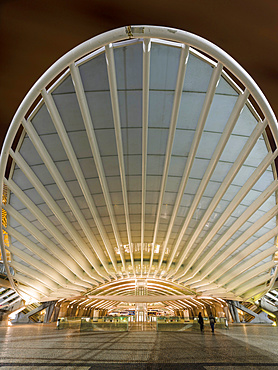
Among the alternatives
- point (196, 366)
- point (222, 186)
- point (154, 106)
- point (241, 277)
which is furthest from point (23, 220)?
point (241, 277)

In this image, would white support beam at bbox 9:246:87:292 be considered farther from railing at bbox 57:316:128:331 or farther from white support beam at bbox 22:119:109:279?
white support beam at bbox 22:119:109:279

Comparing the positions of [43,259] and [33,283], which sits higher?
[43,259]

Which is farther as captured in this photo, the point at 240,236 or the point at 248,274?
the point at 248,274

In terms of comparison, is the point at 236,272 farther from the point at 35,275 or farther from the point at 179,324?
the point at 35,275

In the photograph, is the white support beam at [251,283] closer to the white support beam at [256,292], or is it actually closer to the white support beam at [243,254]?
the white support beam at [256,292]

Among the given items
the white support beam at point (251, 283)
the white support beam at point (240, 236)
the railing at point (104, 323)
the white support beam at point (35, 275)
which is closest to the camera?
the white support beam at point (240, 236)

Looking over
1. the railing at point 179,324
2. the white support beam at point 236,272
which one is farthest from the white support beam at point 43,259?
the white support beam at point 236,272

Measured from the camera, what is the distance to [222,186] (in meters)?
13.7

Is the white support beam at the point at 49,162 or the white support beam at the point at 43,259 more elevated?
the white support beam at the point at 49,162

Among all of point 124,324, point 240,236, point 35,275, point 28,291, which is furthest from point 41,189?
point 28,291

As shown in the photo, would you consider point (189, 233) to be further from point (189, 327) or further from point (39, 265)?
point (39, 265)

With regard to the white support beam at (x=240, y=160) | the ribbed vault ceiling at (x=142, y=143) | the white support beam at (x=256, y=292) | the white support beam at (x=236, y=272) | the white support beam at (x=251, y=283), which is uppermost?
the ribbed vault ceiling at (x=142, y=143)

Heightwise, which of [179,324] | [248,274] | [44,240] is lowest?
[179,324]

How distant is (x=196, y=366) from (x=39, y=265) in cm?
1844
